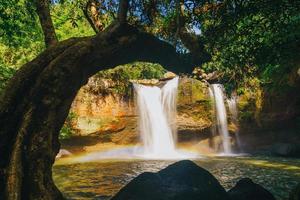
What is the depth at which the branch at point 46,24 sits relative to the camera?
8.66m

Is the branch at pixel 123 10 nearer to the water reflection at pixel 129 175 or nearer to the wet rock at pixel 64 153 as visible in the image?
the water reflection at pixel 129 175

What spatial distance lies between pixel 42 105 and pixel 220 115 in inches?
957

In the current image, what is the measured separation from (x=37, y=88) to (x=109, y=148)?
2116 cm

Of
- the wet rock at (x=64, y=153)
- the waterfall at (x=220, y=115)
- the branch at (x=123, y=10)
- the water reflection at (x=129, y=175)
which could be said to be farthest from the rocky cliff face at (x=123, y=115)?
the branch at (x=123, y=10)

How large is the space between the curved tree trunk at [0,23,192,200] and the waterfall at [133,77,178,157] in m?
21.1

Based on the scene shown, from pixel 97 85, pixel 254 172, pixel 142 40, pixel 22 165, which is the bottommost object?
pixel 254 172

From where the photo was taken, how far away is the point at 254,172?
18141 millimetres

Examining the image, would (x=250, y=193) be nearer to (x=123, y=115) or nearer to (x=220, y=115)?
(x=123, y=115)

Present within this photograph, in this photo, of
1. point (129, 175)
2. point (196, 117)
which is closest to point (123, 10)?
point (129, 175)

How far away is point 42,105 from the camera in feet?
23.2

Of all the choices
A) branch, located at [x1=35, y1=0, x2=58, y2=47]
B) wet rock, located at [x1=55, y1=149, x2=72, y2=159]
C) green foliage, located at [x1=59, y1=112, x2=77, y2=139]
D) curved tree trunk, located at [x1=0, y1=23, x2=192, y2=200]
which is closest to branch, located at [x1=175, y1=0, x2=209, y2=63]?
curved tree trunk, located at [x1=0, y1=23, x2=192, y2=200]

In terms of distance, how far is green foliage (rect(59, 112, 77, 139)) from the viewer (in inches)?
839

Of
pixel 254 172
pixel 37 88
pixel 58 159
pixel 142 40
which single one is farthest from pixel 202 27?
pixel 58 159

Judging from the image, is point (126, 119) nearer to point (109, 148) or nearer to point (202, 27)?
point (109, 148)
